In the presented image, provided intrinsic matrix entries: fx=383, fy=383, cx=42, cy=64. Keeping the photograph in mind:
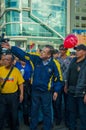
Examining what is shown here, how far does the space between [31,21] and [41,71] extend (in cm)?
5769

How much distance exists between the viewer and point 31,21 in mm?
64562

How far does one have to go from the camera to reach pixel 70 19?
7294cm

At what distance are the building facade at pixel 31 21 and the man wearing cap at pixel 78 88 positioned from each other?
2173 inches

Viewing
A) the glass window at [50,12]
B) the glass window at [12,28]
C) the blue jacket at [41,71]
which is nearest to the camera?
the blue jacket at [41,71]

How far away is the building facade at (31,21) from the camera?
2511 inches

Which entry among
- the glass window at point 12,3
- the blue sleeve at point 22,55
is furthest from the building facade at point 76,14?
the blue sleeve at point 22,55

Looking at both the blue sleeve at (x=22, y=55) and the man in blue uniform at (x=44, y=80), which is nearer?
the blue sleeve at (x=22, y=55)

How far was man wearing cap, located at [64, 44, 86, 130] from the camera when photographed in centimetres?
740

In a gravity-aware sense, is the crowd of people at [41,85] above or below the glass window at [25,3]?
below

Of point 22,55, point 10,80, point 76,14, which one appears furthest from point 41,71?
point 76,14

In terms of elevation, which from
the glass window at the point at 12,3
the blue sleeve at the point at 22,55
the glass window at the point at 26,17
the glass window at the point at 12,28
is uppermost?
the glass window at the point at 12,3

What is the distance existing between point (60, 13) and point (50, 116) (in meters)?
61.0

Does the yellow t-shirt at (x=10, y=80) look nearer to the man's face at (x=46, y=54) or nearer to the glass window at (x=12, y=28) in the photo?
the man's face at (x=46, y=54)

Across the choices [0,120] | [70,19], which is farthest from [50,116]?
[70,19]
